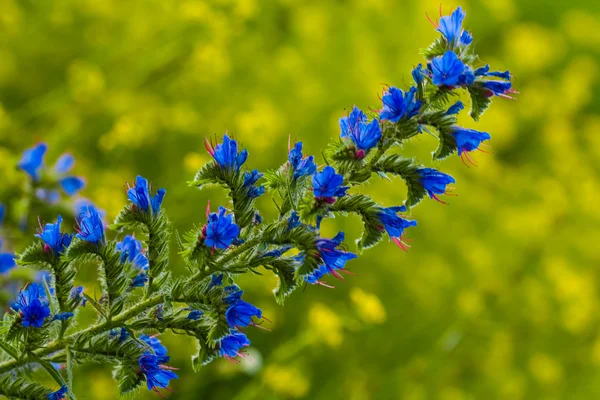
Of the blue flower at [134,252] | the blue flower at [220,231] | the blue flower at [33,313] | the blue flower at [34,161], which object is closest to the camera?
the blue flower at [220,231]

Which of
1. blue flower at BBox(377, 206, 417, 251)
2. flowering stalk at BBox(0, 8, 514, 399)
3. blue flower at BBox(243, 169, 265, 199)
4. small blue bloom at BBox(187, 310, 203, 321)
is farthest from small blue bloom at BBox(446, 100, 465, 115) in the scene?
small blue bloom at BBox(187, 310, 203, 321)

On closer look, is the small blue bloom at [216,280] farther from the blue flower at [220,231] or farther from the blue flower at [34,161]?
the blue flower at [34,161]

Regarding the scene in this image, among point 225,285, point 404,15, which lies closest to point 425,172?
point 225,285

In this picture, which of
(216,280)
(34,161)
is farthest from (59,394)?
(34,161)

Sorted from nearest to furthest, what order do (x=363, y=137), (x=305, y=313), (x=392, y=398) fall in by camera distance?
1. (x=363, y=137)
2. (x=392, y=398)
3. (x=305, y=313)

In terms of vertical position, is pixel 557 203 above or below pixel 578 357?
above

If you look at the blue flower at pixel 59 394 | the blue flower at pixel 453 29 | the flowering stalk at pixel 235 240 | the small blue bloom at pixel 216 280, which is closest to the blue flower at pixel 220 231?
the flowering stalk at pixel 235 240

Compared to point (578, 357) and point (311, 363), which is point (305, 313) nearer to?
point (311, 363)
